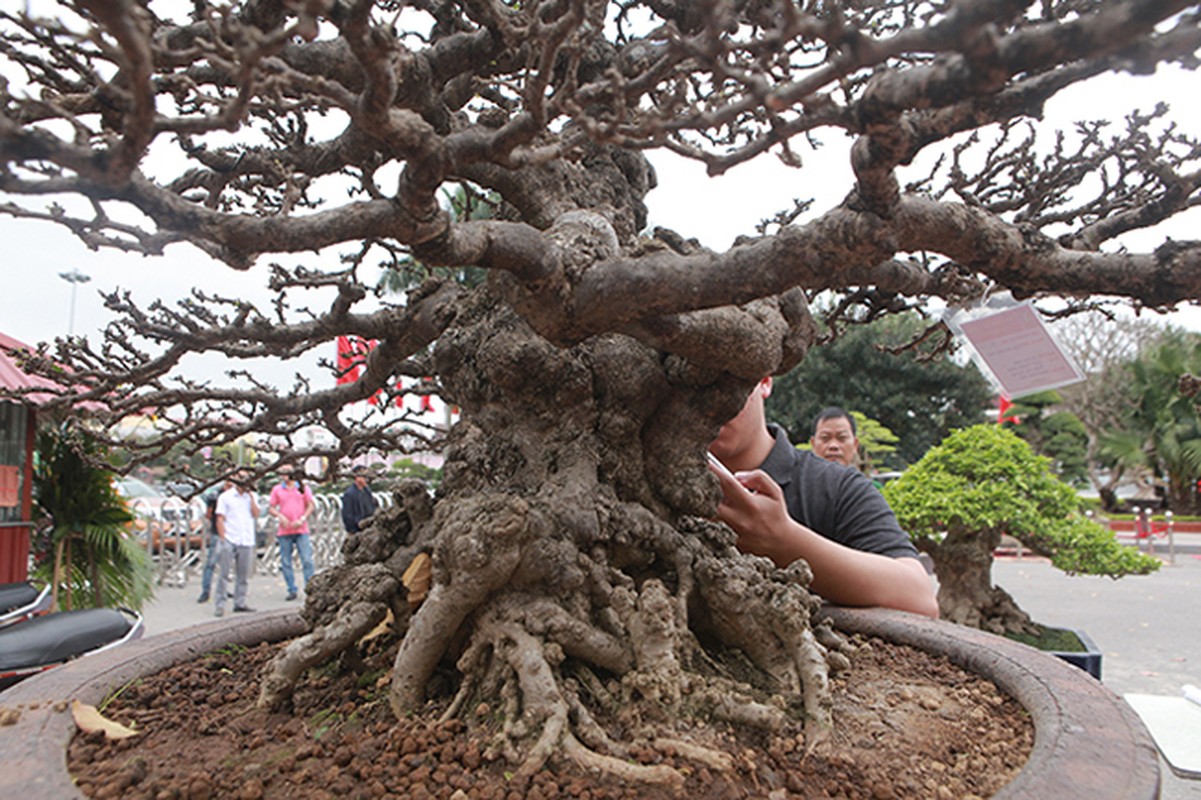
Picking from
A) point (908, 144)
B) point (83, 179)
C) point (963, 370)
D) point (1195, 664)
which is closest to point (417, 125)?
point (83, 179)

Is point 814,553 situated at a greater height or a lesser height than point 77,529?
greater

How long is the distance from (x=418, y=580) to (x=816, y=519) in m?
1.70

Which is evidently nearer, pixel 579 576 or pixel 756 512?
pixel 579 576

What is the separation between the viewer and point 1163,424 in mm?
22984

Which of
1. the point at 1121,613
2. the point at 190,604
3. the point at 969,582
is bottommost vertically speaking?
the point at 1121,613

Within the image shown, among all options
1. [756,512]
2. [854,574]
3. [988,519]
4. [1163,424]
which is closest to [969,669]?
[854,574]

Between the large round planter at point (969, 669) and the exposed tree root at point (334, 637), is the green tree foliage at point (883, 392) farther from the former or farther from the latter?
the exposed tree root at point (334, 637)

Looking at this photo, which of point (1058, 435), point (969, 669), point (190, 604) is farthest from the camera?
point (1058, 435)

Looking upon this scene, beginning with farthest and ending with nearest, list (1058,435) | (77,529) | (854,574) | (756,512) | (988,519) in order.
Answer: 1. (1058,435)
2. (77,529)
3. (988,519)
4. (854,574)
5. (756,512)

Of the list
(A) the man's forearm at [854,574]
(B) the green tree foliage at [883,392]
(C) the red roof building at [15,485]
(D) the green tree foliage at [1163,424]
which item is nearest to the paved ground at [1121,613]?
(C) the red roof building at [15,485]

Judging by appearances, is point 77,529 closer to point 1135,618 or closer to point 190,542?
point 190,542

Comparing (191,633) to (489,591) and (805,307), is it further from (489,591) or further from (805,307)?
(805,307)

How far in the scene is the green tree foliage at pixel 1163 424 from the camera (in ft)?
74.0

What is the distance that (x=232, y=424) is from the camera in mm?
2604
